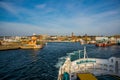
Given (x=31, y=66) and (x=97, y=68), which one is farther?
(x=31, y=66)

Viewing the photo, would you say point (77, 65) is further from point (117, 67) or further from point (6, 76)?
point (6, 76)

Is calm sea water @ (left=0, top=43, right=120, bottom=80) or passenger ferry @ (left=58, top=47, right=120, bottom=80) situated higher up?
passenger ferry @ (left=58, top=47, right=120, bottom=80)

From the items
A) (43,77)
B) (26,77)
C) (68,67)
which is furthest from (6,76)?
(68,67)

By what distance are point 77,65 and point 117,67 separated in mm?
7517

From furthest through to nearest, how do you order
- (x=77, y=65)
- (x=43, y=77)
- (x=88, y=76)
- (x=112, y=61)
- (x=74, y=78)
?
(x=43, y=77)
(x=77, y=65)
(x=112, y=61)
(x=74, y=78)
(x=88, y=76)

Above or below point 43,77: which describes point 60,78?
above

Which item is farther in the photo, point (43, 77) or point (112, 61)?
point (43, 77)

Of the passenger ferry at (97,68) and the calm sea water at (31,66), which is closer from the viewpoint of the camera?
the passenger ferry at (97,68)

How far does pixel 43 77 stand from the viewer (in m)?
31.2

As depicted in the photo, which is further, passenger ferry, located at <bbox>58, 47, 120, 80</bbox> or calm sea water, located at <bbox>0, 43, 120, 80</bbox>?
calm sea water, located at <bbox>0, 43, 120, 80</bbox>

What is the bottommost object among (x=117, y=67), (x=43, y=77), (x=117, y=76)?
(x=43, y=77)

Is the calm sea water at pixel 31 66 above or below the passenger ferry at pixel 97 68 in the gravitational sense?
below

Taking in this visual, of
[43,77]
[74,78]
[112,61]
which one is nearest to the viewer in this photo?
[74,78]

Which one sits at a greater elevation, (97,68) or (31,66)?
(97,68)
